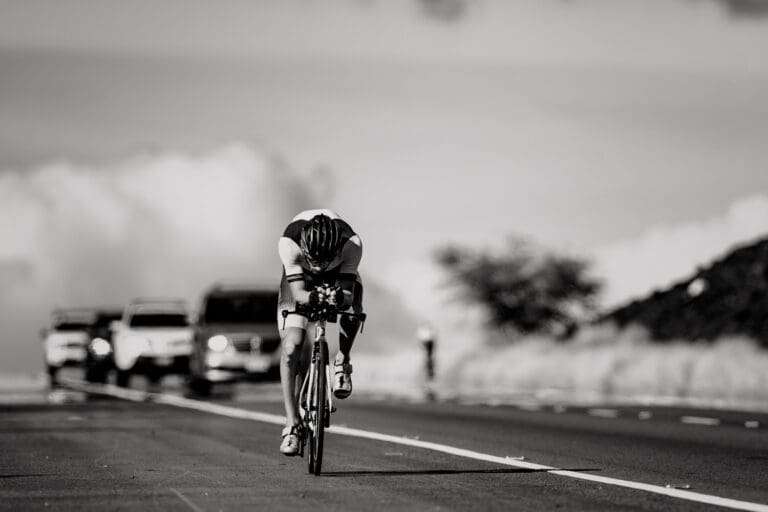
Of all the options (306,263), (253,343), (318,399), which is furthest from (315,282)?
(253,343)

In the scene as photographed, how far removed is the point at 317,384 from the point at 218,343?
20227 mm

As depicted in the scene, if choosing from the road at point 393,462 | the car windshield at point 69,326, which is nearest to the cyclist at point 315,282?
the road at point 393,462

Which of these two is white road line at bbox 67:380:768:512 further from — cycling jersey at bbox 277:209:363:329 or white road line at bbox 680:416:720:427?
white road line at bbox 680:416:720:427

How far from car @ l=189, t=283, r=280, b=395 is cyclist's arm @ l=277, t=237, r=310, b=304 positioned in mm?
19106

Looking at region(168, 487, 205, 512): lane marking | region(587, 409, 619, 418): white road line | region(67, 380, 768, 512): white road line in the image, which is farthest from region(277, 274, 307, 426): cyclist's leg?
region(587, 409, 619, 418): white road line

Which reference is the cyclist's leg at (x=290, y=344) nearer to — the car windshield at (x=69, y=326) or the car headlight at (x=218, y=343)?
the car headlight at (x=218, y=343)

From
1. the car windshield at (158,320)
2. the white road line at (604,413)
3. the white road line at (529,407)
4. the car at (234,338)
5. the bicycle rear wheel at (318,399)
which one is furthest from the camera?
the car windshield at (158,320)

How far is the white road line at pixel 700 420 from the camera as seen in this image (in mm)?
21203

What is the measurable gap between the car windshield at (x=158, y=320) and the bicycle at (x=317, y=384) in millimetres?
27404

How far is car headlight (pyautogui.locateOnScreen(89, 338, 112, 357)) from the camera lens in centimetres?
4582


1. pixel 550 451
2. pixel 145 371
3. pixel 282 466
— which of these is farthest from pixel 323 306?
pixel 145 371

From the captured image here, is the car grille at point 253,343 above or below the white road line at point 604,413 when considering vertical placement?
above

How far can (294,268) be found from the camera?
41.6 feet

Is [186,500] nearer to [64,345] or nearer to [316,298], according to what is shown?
[316,298]
